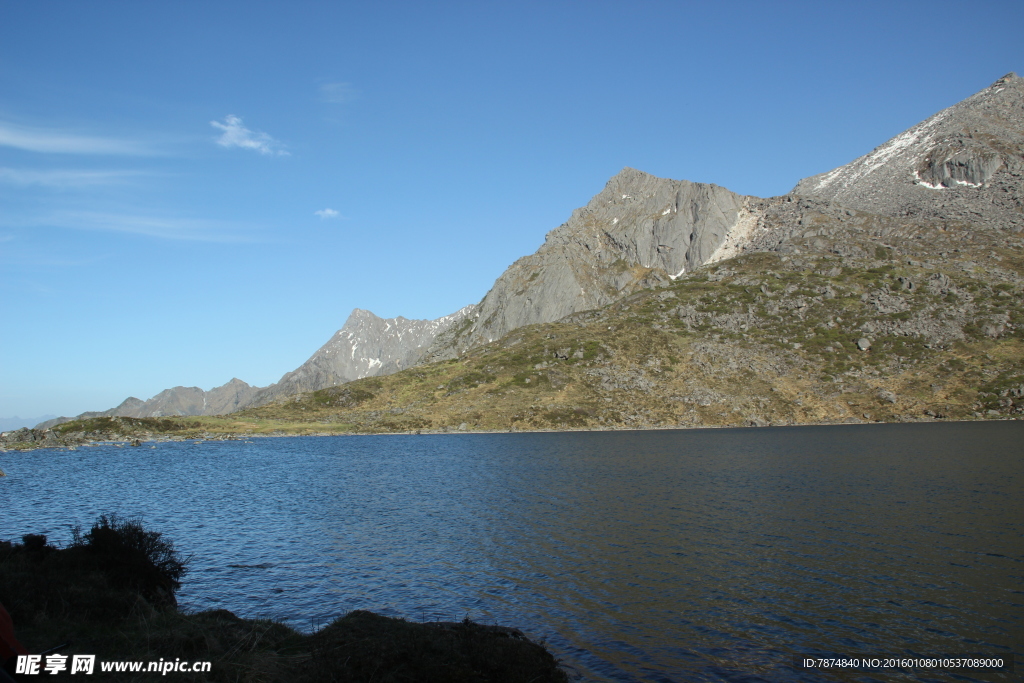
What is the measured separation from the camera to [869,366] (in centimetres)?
17550

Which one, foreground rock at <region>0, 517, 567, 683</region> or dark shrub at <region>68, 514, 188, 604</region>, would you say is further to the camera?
dark shrub at <region>68, 514, 188, 604</region>

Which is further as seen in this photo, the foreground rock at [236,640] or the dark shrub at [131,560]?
the dark shrub at [131,560]

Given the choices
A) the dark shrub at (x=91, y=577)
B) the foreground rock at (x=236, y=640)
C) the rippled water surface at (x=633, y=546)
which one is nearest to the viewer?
the foreground rock at (x=236, y=640)

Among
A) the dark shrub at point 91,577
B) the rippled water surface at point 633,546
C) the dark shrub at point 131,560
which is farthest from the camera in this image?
the rippled water surface at point 633,546

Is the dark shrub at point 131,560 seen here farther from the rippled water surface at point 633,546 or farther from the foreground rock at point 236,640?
the rippled water surface at point 633,546

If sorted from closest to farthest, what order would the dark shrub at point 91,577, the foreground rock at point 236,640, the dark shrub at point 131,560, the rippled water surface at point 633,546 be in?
the foreground rock at point 236,640 < the dark shrub at point 91,577 < the dark shrub at point 131,560 < the rippled water surface at point 633,546

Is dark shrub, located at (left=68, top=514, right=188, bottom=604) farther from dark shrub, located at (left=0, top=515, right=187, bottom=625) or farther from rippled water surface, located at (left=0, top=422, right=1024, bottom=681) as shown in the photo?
rippled water surface, located at (left=0, top=422, right=1024, bottom=681)

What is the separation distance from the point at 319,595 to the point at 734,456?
77734 mm

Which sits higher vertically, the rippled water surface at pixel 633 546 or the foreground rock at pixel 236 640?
the foreground rock at pixel 236 640

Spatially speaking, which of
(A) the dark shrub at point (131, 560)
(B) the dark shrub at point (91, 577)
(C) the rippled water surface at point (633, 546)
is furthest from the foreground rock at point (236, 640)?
(C) the rippled water surface at point (633, 546)

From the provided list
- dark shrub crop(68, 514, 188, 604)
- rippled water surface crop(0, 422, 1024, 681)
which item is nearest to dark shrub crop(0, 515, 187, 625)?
dark shrub crop(68, 514, 188, 604)

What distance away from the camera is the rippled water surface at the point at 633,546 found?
25516 mm

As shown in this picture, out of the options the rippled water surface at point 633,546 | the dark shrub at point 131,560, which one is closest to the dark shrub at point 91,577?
the dark shrub at point 131,560

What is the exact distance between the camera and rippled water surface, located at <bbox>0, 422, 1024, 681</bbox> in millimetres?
25516
